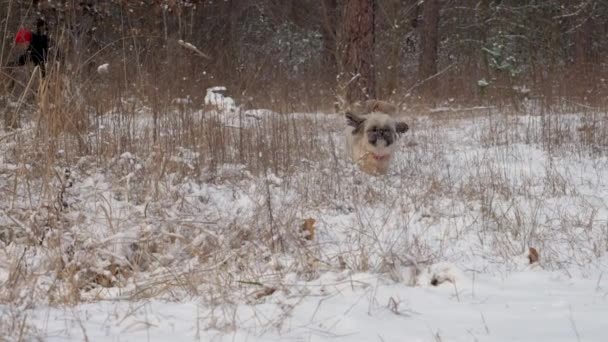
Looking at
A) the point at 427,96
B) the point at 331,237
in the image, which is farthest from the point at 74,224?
the point at 427,96

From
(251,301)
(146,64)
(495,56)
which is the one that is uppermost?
(495,56)

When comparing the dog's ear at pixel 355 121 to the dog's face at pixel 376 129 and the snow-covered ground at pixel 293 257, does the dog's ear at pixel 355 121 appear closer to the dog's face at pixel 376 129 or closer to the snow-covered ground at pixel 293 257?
the dog's face at pixel 376 129

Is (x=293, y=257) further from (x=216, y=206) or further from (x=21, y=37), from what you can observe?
(x=21, y=37)

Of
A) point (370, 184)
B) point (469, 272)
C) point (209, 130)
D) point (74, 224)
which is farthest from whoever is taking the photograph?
point (209, 130)

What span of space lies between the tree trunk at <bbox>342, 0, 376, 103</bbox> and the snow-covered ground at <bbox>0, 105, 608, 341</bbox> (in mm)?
5313

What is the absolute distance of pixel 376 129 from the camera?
6.62 m

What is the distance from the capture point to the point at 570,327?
2.12 metres

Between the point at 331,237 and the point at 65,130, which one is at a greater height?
the point at 65,130

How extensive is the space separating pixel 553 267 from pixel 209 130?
139 inches

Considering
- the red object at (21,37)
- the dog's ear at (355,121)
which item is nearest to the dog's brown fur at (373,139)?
the dog's ear at (355,121)

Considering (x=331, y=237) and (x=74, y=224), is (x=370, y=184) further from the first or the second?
(x=74, y=224)

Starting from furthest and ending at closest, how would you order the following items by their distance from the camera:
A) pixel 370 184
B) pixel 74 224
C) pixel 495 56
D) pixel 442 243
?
pixel 495 56, pixel 370 184, pixel 442 243, pixel 74 224

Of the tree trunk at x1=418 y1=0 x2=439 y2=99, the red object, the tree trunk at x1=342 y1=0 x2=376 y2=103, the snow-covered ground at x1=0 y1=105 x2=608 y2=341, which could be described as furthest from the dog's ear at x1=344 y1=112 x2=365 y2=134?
the tree trunk at x1=418 y1=0 x2=439 y2=99

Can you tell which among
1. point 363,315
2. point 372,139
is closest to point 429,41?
point 372,139
